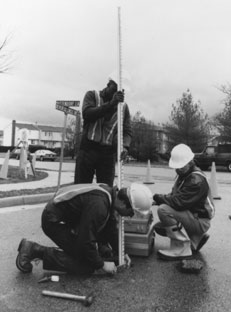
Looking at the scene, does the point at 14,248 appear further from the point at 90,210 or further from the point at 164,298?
the point at 164,298

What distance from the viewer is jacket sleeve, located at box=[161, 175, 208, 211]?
3.73 metres

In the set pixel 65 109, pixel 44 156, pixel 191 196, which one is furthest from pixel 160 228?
pixel 44 156

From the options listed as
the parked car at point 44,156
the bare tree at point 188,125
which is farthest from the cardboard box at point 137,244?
the parked car at point 44,156

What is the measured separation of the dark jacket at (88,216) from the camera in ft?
10.0

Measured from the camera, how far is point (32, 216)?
615 cm

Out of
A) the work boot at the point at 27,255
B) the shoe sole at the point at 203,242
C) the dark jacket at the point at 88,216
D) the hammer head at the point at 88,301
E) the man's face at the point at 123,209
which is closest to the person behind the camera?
the hammer head at the point at 88,301

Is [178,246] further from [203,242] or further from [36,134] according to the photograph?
[36,134]

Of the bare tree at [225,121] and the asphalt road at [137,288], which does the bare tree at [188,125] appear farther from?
the asphalt road at [137,288]

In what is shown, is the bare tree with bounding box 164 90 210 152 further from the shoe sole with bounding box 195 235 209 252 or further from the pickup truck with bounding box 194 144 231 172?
the shoe sole with bounding box 195 235 209 252

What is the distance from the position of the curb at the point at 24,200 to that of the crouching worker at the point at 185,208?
4.24 metres

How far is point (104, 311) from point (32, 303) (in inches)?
22.7

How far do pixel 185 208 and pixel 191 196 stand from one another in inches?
5.9

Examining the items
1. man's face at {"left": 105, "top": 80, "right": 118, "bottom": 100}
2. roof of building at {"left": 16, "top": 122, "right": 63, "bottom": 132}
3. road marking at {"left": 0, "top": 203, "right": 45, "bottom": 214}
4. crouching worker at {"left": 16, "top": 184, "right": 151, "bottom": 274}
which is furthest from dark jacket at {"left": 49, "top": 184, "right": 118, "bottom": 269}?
roof of building at {"left": 16, "top": 122, "right": 63, "bottom": 132}

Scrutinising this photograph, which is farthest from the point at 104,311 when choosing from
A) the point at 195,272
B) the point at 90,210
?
the point at 195,272
